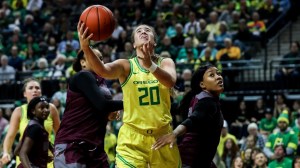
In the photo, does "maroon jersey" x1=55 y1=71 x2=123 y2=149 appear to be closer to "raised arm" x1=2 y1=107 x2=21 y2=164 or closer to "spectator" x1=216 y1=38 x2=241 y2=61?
"raised arm" x1=2 y1=107 x2=21 y2=164

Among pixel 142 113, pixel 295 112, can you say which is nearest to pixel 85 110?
pixel 142 113

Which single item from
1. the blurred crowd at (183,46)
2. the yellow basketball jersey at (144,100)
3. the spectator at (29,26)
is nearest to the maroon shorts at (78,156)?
the yellow basketball jersey at (144,100)

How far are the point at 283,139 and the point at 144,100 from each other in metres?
7.44

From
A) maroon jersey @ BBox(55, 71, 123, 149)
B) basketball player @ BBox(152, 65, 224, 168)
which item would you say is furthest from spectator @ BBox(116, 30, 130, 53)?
maroon jersey @ BBox(55, 71, 123, 149)

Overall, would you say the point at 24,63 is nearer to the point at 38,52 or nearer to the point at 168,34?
the point at 38,52

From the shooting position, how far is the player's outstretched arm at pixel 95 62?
7105mm

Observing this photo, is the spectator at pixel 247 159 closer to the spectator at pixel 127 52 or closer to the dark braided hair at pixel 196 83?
the dark braided hair at pixel 196 83

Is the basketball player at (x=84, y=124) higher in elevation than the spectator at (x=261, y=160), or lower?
higher

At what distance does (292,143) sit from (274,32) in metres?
6.02

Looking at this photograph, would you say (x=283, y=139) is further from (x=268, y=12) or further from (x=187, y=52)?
(x=268, y=12)

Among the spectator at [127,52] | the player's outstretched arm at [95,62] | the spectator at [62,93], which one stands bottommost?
the spectator at [62,93]

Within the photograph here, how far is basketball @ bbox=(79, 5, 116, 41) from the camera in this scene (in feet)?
24.3

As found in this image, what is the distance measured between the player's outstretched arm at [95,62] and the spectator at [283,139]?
714 cm

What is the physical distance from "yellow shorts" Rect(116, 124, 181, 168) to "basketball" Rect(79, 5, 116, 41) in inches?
37.5
